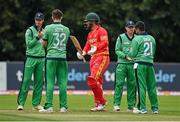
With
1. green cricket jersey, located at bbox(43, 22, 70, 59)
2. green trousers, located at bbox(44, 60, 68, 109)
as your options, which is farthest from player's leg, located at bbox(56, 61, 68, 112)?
green cricket jersey, located at bbox(43, 22, 70, 59)

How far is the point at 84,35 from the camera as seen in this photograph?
45094 millimetres

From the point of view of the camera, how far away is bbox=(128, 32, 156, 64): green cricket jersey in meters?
20.6

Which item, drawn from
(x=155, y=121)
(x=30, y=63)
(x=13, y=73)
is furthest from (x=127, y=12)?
(x=155, y=121)

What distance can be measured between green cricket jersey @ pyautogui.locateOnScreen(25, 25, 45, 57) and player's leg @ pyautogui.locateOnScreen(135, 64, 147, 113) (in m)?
2.53

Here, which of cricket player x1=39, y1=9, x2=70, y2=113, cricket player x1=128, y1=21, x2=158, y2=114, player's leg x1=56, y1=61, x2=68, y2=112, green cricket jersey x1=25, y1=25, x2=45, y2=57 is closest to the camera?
cricket player x1=39, y1=9, x2=70, y2=113

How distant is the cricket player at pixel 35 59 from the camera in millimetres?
21125

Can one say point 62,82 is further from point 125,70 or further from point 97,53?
point 125,70

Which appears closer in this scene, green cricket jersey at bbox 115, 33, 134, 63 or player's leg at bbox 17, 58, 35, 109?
player's leg at bbox 17, 58, 35, 109

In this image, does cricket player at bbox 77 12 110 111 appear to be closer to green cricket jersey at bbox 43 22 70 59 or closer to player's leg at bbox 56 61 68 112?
player's leg at bbox 56 61 68 112

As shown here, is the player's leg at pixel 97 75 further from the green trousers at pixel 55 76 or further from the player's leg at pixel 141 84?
the player's leg at pixel 141 84

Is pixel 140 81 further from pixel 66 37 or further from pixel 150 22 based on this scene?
pixel 150 22

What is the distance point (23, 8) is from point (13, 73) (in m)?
8.98

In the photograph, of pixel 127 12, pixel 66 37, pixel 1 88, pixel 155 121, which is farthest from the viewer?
pixel 127 12

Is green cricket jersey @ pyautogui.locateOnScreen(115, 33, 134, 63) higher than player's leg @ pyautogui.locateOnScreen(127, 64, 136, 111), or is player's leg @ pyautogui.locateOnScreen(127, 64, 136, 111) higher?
green cricket jersey @ pyautogui.locateOnScreen(115, 33, 134, 63)
